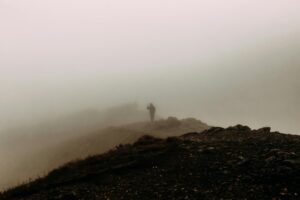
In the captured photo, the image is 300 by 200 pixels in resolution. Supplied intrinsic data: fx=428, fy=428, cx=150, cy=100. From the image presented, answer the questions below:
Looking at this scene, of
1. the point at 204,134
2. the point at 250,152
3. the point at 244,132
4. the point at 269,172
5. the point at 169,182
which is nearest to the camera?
the point at 269,172

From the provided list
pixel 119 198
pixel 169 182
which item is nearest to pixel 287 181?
pixel 169 182

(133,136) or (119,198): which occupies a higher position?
(119,198)

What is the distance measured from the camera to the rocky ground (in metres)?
14.8

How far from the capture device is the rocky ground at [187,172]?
14.8 m

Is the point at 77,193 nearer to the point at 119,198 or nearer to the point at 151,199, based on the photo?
the point at 119,198

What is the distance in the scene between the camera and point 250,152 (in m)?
18.0

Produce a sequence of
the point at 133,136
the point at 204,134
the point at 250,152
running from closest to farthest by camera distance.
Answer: the point at 250,152 < the point at 204,134 < the point at 133,136

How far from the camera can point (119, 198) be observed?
16.1m

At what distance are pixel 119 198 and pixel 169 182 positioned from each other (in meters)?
2.02

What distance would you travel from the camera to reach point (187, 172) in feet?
56.2

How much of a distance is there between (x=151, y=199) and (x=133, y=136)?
40.8 meters

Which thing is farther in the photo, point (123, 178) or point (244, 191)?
point (123, 178)

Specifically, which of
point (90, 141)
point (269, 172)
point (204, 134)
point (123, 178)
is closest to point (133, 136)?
point (90, 141)

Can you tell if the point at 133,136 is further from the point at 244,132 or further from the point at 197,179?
the point at 197,179
